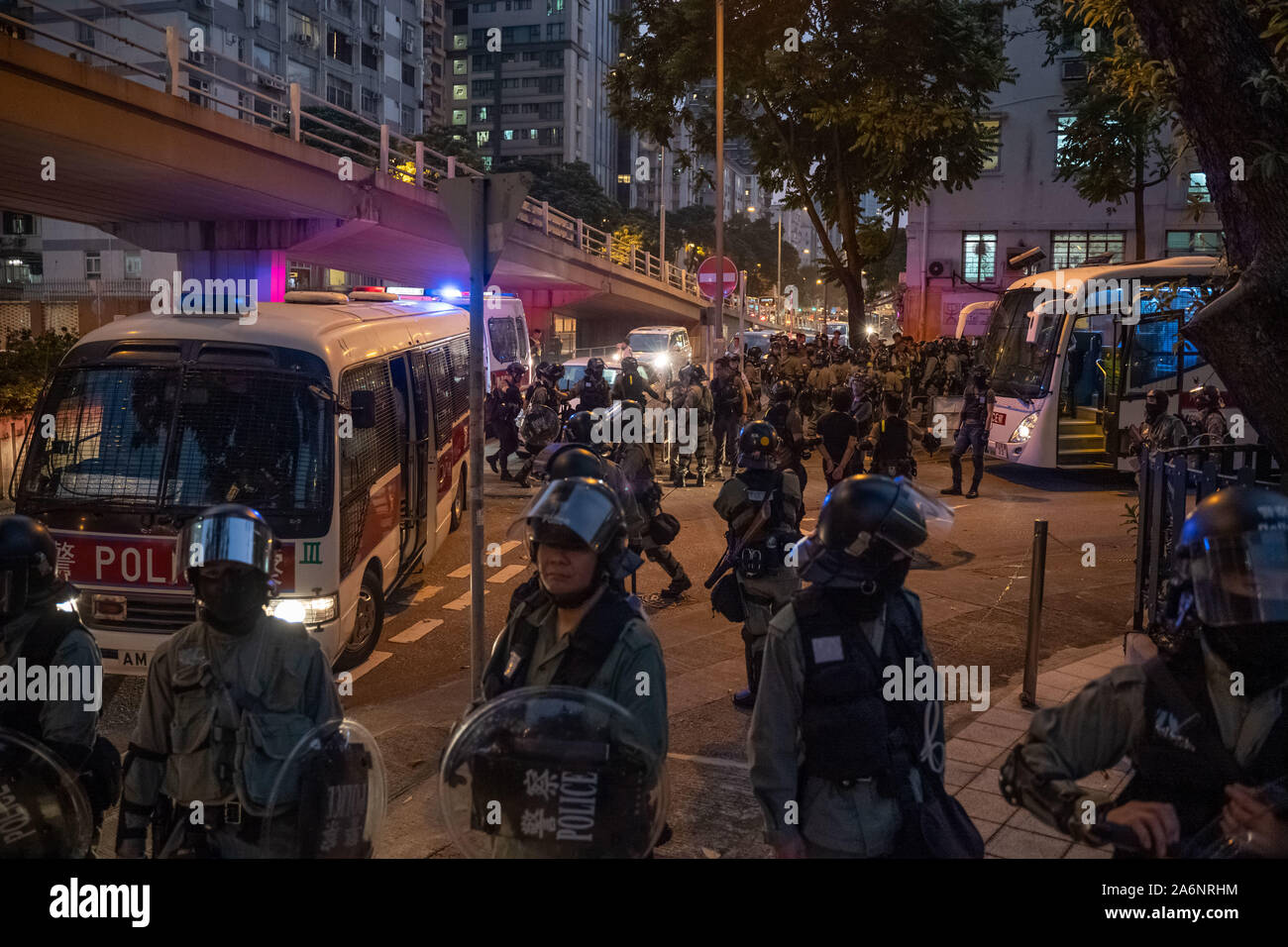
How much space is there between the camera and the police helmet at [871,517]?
3053mm

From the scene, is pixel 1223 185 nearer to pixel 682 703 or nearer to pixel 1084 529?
pixel 682 703

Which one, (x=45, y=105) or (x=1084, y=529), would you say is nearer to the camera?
(x=1084, y=529)

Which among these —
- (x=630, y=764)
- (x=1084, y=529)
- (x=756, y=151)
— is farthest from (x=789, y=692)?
(x=756, y=151)

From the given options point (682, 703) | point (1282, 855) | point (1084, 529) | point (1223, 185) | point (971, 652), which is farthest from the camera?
point (1084, 529)

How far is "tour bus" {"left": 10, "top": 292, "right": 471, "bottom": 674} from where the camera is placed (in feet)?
22.2

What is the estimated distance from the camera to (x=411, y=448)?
934 centimetres

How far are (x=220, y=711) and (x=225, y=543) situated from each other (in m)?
0.47

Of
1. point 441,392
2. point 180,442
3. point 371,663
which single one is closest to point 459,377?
point 441,392

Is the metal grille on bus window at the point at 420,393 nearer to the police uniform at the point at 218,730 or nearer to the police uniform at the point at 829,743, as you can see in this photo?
the police uniform at the point at 218,730

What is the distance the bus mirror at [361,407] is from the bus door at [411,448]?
1.41 meters

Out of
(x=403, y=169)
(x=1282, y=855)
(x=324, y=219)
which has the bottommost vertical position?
(x=1282, y=855)

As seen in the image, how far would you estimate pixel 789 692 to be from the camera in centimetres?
296
